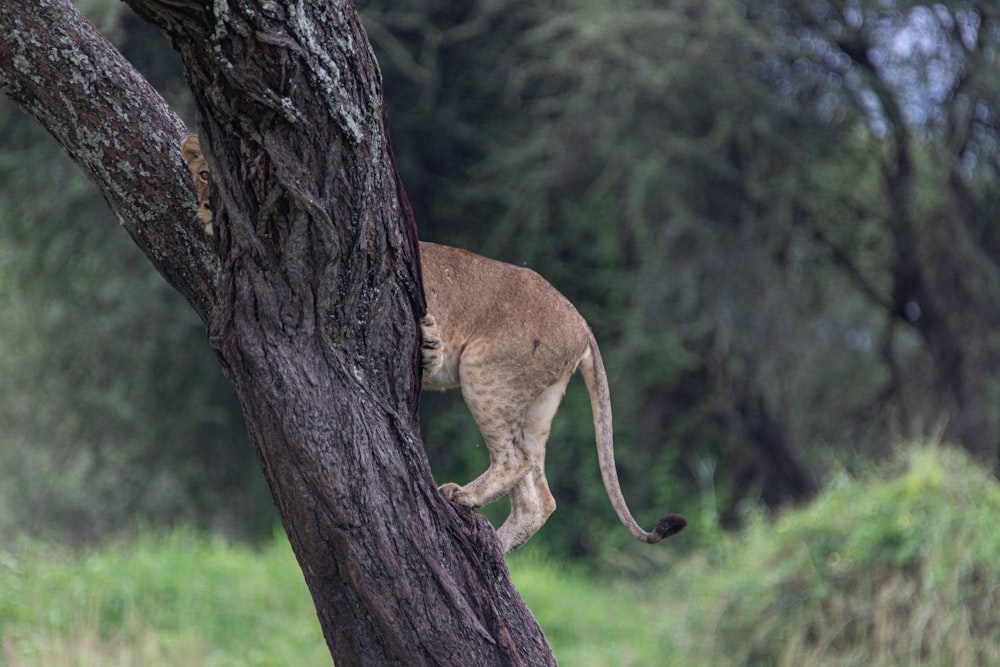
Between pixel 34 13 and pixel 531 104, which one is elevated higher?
pixel 34 13

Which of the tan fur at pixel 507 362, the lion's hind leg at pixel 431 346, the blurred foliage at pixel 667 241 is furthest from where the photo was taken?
the blurred foliage at pixel 667 241

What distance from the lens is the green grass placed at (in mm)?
6008

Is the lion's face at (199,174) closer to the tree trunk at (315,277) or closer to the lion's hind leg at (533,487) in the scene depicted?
the tree trunk at (315,277)

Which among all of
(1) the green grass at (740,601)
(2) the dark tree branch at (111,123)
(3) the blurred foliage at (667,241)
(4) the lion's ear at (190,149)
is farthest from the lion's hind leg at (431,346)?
(3) the blurred foliage at (667,241)

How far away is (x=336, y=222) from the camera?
2.96 metres

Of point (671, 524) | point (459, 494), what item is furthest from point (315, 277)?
point (671, 524)

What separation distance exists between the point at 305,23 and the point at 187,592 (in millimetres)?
4631

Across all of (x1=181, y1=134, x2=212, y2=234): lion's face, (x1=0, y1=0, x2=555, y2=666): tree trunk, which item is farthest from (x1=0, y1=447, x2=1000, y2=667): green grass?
(x1=181, y1=134, x2=212, y2=234): lion's face

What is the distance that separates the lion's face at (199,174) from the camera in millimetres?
3153

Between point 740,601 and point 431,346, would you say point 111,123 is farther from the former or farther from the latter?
point 740,601

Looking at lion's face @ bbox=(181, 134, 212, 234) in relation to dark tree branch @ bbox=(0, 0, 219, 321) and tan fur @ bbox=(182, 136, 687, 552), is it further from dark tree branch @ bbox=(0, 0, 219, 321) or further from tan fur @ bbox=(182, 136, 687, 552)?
tan fur @ bbox=(182, 136, 687, 552)

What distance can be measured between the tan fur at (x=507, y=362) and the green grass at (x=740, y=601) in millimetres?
2481

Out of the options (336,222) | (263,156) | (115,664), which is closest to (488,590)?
(336,222)

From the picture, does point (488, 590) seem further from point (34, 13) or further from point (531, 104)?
point (531, 104)
